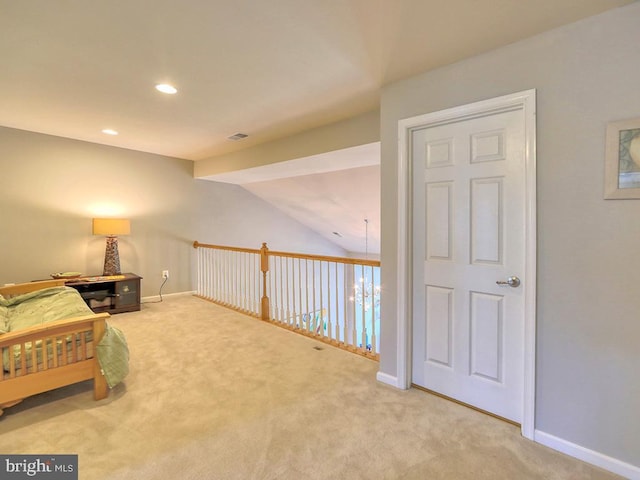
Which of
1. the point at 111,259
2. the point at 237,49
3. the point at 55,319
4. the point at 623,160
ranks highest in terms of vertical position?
the point at 237,49

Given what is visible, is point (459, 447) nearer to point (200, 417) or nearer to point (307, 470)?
point (307, 470)

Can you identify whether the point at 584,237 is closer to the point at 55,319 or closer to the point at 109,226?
the point at 55,319

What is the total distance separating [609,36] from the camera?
1533 millimetres

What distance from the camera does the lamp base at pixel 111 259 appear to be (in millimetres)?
4324

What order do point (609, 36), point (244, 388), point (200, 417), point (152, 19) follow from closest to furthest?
point (609, 36) < point (152, 19) < point (200, 417) < point (244, 388)

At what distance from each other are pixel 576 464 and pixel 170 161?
18.6 feet

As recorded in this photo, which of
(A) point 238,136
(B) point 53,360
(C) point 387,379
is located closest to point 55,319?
(B) point 53,360

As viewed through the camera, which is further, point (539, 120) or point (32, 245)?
point (32, 245)

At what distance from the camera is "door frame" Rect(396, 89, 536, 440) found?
1.78m

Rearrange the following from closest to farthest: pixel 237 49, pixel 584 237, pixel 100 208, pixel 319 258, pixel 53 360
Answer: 1. pixel 584 237
2. pixel 237 49
3. pixel 53 360
4. pixel 319 258
5. pixel 100 208

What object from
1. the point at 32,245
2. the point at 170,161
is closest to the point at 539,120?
the point at 170,161

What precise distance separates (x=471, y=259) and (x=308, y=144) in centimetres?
225

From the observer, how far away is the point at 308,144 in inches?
142

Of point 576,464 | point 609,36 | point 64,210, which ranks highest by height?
point 609,36
